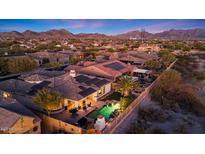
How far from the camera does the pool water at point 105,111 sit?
1572 cm

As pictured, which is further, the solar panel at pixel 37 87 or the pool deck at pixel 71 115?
the solar panel at pixel 37 87

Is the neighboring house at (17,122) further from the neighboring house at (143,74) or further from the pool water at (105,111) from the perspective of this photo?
the neighboring house at (143,74)

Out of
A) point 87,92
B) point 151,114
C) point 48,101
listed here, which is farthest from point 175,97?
point 48,101

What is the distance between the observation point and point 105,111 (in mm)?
16609

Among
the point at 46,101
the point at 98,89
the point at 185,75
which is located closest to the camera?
the point at 46,101

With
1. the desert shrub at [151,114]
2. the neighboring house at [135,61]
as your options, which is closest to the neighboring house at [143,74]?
the neighboring house at [135,61]

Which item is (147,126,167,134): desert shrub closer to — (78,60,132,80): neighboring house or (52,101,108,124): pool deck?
(52,101,108,124): pool deck

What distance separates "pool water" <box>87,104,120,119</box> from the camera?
1572 centimetres

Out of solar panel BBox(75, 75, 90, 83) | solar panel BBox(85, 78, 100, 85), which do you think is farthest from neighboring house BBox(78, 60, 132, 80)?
solar panel BBox(75, 75, 90, 83)

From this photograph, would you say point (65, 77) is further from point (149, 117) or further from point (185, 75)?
point (185, 75)
